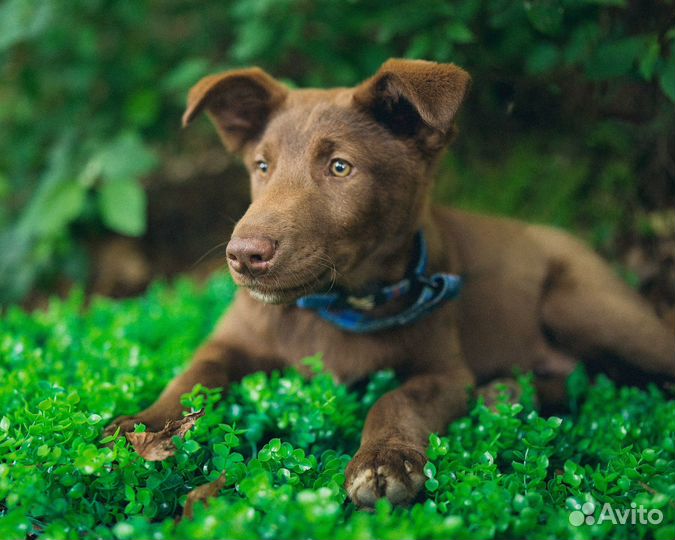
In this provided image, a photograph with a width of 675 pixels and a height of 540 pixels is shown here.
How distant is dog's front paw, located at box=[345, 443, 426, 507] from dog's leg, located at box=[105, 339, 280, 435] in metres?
0.70

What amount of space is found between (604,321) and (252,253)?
1.87 meters

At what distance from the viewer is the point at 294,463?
223 cm

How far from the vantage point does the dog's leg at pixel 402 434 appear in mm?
2111

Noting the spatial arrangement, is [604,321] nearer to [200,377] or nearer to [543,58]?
[543,58]

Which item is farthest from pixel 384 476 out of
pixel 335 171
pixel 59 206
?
pixel 59 206

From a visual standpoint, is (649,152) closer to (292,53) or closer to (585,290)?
(585,290)

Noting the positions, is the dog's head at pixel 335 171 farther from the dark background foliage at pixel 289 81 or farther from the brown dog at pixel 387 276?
the dark background foliage at pixel 289 81

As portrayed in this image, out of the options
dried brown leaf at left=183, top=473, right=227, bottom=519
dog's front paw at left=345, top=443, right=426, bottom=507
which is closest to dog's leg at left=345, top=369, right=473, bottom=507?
dog's front paw at left=345, top=443, right=426, bottom=507

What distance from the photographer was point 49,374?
9.80 ft

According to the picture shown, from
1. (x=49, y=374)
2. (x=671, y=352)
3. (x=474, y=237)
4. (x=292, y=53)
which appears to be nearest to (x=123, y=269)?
(x=292, y=53)

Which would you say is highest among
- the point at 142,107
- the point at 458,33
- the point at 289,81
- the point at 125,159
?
the point at 458,33

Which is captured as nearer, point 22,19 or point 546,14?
point 546,14

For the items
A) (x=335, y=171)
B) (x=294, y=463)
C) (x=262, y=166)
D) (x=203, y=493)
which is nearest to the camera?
(x=203, y=493)

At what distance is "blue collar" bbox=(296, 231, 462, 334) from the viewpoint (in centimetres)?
282
